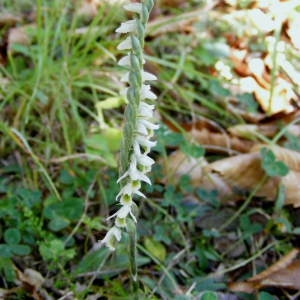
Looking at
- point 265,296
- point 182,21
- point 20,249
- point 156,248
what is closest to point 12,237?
point 20,249

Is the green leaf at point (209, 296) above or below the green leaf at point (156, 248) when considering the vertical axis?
above

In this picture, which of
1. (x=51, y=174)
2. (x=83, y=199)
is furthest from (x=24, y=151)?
(x=83, y=199)

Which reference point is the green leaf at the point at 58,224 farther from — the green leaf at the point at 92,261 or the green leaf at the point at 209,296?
the green leaf at the point at 209,296

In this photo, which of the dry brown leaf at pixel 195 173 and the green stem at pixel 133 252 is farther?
the dry brown leaf at pixel 195 173

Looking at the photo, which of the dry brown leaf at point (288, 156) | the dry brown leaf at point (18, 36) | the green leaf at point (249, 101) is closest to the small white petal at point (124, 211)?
the dry brown leaf at point (288, 156)

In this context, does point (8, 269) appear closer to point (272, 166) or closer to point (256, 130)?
point (272, 166)

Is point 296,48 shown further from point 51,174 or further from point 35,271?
point 35,271
